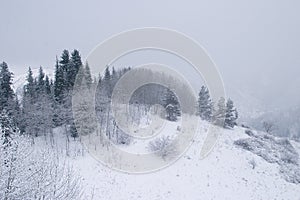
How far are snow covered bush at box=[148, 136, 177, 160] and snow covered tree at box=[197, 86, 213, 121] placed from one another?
20.9 metres

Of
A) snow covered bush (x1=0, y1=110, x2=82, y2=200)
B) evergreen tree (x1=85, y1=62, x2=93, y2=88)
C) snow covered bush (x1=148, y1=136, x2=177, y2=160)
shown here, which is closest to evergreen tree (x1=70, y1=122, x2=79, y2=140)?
evergreen tree (x1=85, y1=62, x2=93, y2=88)

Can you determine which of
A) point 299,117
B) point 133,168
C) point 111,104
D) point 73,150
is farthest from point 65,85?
point 299,117

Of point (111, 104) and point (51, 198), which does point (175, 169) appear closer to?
point (111, 104)

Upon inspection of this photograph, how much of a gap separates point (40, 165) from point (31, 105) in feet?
72.8

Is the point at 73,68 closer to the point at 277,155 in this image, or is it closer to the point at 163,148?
the point at 163,148

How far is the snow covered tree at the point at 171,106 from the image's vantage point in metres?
46.5

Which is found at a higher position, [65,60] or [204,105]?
[65,60]

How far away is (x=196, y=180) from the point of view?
2828cm

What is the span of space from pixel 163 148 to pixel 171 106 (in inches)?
600

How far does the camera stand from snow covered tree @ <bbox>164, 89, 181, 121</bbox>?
46.5 metres

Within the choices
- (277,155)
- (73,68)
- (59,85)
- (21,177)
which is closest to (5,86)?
(59,85)

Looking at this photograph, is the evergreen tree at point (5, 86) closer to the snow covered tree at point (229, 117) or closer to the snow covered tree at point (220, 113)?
the snow covered tree at point (220, 113)

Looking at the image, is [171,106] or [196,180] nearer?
[196,180]

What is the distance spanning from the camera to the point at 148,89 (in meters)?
58.9
